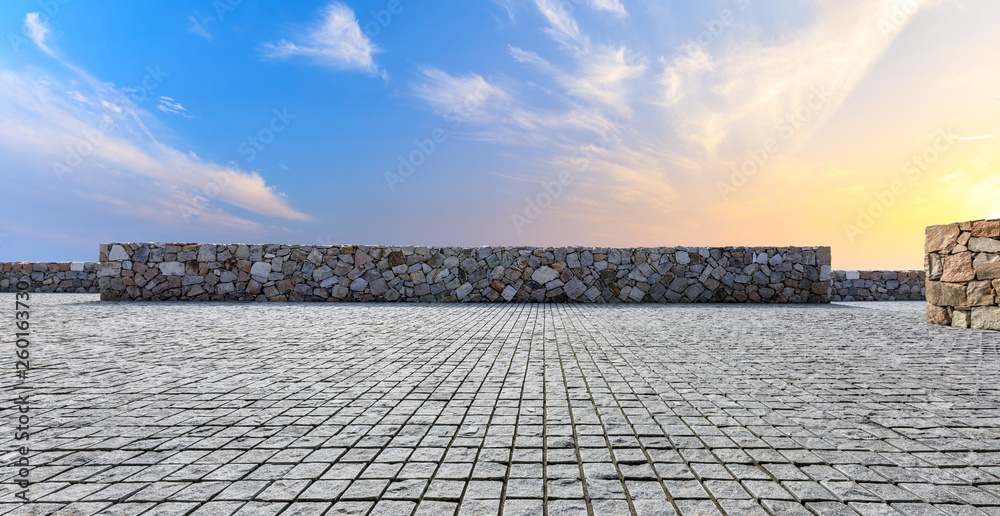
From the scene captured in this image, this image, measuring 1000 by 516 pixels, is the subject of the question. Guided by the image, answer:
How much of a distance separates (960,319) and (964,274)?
706 millimetres

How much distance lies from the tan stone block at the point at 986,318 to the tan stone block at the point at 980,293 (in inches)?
3.2

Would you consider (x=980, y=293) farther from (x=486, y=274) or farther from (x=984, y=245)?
(x=486, y=274)

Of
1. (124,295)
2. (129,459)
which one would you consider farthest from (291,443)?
(124,295)

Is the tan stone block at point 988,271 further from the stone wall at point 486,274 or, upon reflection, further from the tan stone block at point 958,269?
the stone wall at point 486,274

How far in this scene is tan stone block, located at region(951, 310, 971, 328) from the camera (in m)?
7.57

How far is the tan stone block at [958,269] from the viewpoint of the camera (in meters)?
7.50

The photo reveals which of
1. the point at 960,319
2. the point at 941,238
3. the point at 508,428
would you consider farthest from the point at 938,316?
the point at 508,428

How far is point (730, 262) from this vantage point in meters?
12.6

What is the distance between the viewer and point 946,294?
25.7 ft

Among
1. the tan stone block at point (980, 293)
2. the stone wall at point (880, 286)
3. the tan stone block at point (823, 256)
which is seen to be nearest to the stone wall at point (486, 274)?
the tan stone block at point (823, 256)

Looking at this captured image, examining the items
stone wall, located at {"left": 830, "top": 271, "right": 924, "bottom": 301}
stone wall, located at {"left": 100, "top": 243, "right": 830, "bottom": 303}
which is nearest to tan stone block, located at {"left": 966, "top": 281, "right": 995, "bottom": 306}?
stone wall, located at {"left": 100, "top": 243, "right": 830, "bottom": 303}

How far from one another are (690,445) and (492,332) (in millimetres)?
4270

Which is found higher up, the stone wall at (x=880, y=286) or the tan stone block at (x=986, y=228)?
the tan stone block at (x=986, y=228)

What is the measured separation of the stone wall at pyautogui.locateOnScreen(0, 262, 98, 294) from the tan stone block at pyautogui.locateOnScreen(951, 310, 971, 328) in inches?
849
